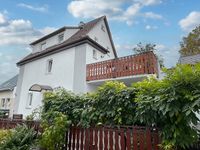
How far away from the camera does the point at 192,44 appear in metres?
22.6

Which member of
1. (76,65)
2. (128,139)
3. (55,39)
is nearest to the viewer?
(128,139)

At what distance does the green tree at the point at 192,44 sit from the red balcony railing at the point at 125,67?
14.7 m

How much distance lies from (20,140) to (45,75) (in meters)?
11.4

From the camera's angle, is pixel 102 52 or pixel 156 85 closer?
pixel 156 85

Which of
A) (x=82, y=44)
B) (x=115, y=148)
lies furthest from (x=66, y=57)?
(x=115, y=148)

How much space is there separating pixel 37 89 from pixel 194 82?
14.1 meters

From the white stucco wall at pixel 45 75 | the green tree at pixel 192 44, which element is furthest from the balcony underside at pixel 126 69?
the green tree at pixel 192 44

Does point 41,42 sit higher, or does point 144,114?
point 41,42

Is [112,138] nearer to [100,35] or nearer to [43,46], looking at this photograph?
[100,35]

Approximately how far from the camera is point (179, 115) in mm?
3443

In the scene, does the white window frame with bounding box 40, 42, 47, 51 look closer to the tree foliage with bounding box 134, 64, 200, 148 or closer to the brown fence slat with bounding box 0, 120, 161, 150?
the brown fence slat with bounding box 0, 120, 161, 150

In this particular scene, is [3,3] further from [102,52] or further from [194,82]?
[194,82]

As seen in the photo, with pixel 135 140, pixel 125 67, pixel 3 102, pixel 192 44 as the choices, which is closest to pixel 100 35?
pixel 125 67

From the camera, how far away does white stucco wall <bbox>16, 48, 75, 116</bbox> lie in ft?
47.4
